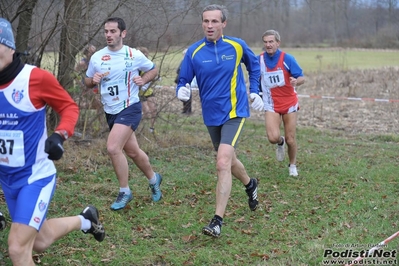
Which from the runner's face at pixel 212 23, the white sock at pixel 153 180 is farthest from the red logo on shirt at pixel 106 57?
the white sock at pixel 153 180

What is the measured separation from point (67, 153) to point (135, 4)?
271cm

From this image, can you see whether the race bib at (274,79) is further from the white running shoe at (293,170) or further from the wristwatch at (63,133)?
the wristwatch at (63,133)

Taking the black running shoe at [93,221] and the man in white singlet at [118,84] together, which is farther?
the man in white singlet at [118,84]

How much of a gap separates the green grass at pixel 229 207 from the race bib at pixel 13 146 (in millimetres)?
1511

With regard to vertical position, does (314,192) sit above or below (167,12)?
below

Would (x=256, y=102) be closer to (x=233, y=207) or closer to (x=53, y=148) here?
(x=233, y=207)

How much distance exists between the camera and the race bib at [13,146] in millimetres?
4254

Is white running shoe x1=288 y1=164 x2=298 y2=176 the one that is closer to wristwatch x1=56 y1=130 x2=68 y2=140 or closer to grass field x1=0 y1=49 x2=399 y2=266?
grass field x1=0 y1=49 x2=399 y2=266

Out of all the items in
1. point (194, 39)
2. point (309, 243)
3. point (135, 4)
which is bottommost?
point (309, 243)

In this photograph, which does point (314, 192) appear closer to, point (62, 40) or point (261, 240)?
point (261, 240)

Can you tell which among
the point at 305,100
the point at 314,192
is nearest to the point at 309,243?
the point at 314,192

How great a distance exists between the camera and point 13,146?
426cm

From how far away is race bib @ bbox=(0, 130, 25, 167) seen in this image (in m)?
4.25

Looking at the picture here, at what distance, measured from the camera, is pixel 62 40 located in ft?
32.6
